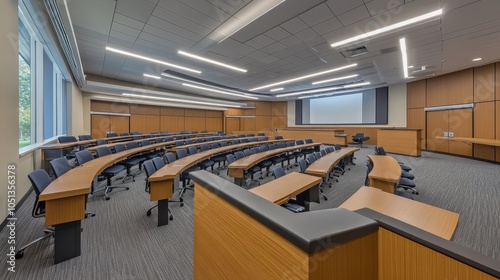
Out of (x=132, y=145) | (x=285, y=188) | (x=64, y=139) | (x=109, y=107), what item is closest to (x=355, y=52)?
(x=285, y=188)

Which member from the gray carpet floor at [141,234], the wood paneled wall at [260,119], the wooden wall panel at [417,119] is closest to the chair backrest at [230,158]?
the gray carpet floor at [141,234]

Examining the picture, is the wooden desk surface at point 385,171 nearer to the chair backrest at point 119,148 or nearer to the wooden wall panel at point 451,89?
the chair backrest at point 119,148

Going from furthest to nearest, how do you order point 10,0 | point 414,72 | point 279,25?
point 414,72, point 279,25, point 10,0

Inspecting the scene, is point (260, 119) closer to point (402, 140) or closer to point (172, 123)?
point (172, 123)

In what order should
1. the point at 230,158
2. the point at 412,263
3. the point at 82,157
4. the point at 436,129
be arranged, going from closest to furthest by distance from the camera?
the point at 412,263, the point at 82,157, the point at 230,158, the point at 436,129

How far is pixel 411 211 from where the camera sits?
166 centimetres

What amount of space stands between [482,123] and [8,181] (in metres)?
13.2

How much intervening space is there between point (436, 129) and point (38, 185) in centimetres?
1326

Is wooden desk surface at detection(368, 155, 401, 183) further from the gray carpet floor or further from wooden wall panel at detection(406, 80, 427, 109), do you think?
wooden wall panel at detection(406, 80, 427, 109)

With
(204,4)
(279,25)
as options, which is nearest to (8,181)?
(204,4)

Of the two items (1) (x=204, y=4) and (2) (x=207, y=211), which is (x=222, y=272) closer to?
(2) (x=207, y=211)

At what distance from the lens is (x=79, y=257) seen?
2.25 metres

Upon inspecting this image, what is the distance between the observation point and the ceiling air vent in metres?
6.07

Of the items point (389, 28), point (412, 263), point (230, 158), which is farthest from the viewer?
point (230, 158)
